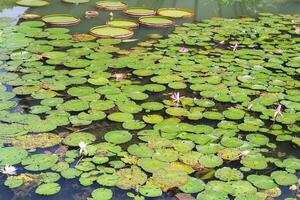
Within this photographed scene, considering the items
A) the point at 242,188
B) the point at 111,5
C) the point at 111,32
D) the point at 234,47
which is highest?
the point at 111,5

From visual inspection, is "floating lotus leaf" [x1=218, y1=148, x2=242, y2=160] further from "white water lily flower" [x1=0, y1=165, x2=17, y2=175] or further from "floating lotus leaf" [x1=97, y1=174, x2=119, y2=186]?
"white water lily flower" [x1=0, y1=165, x2=17, y2=175]

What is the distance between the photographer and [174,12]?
22.8 ft

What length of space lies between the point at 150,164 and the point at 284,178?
88cm

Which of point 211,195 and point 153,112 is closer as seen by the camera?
point 211,195

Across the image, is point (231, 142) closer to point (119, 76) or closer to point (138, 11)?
point (119, 76)

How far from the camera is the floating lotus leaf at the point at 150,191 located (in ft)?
8.15

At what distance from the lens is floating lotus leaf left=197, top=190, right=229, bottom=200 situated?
2.47m

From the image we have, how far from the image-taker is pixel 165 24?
612 centimetres

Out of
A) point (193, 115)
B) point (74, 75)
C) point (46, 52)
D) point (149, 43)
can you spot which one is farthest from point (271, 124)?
point (46, 52)

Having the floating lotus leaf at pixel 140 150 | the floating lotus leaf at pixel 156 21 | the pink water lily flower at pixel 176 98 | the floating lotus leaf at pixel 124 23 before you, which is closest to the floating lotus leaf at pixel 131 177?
the floating lotus leaf at pixel 140 150

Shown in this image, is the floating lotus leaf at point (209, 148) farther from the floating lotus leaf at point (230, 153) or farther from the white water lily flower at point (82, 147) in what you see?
the white water lily flower at point (82, 147)

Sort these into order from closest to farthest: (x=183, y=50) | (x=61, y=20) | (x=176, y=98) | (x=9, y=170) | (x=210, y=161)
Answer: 1. (x=9, y=170)
2. (x=210, y=161)
3. (x=176, y=98)
4. (x=183, y=50)
5. (x=61, y=20)

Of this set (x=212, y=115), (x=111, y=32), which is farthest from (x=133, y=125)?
(x=111, y=32)

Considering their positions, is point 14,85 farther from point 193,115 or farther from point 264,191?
point 264,191
